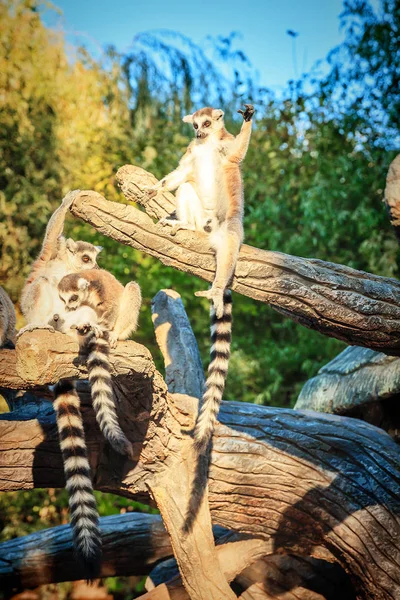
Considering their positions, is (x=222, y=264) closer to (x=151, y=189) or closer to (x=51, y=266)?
(x=151, y=189)

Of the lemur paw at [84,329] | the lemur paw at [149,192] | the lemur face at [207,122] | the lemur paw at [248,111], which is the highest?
the lemur face at [207,122]

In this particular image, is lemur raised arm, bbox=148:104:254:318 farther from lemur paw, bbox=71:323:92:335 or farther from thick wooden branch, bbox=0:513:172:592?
thick wooden branch, bbox=0:513:172:592

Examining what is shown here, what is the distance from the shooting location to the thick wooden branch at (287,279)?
3.92m

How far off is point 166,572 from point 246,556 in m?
1.32

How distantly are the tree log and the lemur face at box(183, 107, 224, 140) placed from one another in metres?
2.18

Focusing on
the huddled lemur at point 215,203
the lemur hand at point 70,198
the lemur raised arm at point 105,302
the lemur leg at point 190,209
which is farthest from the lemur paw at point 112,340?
the lemur leg at point 190,209

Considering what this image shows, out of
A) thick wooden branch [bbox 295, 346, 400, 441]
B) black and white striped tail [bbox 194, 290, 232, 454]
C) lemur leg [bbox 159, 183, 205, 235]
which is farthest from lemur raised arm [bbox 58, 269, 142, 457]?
thick wooden branch [bbox 295, 346, 400, 441]

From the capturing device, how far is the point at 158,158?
8.99 meters

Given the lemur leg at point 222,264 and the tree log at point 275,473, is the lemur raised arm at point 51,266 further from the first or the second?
the lemur leg at point 222,264

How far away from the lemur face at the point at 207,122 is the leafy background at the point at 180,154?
134 inches

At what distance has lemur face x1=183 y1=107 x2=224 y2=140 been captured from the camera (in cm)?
517

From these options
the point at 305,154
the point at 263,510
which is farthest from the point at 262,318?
the point at 263,510

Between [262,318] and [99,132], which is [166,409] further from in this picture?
[99,132]

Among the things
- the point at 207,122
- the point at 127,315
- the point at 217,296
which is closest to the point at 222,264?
the point at 217,296
